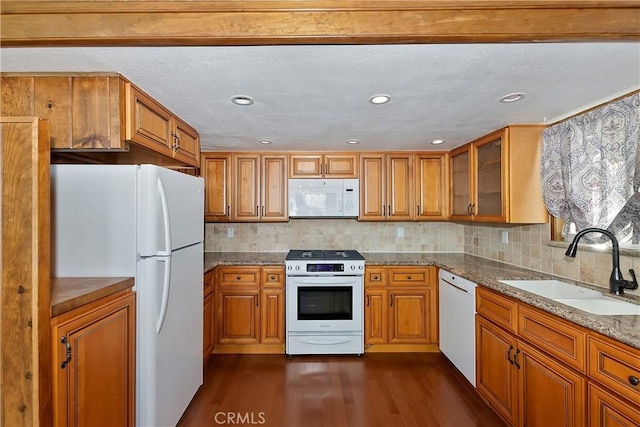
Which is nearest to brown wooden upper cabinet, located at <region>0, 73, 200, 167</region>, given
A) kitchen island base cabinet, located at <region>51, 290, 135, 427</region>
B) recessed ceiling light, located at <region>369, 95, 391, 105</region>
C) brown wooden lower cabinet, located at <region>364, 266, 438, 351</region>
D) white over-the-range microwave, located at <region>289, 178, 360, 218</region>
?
kitchen island base cabinet, located at <region>51, 290, 135, 427</region>

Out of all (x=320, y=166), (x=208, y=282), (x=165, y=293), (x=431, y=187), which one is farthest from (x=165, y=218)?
(x=431, y=187)

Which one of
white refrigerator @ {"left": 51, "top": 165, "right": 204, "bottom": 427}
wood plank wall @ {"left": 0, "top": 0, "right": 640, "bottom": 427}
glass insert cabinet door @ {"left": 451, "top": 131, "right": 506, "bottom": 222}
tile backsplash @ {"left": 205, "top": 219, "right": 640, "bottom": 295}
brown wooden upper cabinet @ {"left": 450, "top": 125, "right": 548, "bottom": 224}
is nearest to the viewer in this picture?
wood plank wall @ {"left": 0, "top": 0, "right": 640, "bottom": 427}

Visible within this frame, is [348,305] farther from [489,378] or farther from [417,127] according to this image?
[417,127]

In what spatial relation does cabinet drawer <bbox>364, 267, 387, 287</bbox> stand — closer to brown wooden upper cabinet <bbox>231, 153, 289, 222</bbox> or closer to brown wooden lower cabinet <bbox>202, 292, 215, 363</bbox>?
brown wooden upper cabinet <bbox>231, 153, 289, 222</bbox>

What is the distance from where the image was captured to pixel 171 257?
5.56 feet

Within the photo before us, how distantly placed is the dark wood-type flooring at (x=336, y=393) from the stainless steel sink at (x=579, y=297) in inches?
36.2

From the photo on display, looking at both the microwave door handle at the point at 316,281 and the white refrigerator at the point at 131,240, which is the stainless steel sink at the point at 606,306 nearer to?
the microwave door handle at the point at 316,281

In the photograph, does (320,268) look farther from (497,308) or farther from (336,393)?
(497,308)

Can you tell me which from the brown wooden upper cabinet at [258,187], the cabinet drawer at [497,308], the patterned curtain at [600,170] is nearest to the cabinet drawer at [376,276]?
the cabinet drawer at [497,308]

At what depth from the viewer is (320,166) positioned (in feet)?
10.6

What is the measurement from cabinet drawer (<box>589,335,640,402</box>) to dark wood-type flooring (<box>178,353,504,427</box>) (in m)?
1.04

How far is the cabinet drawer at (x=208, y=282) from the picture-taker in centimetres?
264

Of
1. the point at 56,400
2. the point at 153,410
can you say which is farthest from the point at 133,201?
the point at 153,410

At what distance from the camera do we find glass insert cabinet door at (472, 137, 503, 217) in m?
2.41
